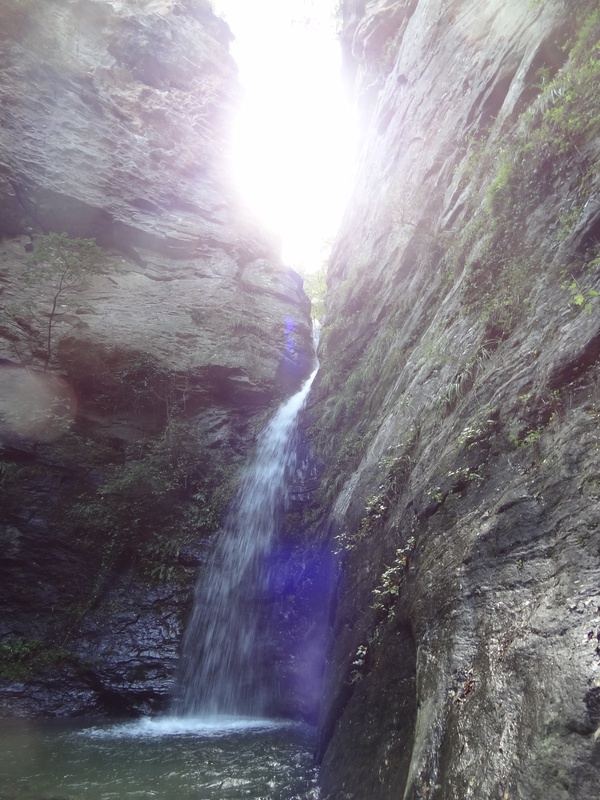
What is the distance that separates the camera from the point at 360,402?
10.3 metres

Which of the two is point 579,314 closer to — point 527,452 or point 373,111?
point 527,452

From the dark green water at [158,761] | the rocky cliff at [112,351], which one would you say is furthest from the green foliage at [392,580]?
the rocky cliff at [112,351]

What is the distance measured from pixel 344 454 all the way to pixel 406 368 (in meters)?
2.61

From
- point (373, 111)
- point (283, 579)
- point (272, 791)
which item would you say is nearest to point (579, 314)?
point (272, 791)

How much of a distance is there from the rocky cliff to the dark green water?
124cm

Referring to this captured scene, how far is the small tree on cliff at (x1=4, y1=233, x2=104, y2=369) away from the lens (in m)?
12.5

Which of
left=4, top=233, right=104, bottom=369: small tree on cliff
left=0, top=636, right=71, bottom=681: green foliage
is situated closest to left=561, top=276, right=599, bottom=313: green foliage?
left=0, top=636, right=71, bottom=681: green foliage

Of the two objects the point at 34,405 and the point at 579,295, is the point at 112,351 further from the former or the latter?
the point at 579,295

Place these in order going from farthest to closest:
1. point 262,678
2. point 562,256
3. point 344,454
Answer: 1. point 344,454
2. point 262,678
3. point 562,256

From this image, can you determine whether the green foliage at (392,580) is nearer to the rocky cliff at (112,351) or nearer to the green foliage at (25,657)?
the rocky cliff at (112,351)

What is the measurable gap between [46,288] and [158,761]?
1317 centimetres

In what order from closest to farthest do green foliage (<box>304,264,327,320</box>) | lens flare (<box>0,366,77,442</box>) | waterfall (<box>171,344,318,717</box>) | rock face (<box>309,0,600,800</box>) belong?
1. rock face (<box>309,0,600,800</box>)
2. waterfall (<box>171,344,318,717</box>)
3. lens flare (<box>0,366,77,442</box>)
4. green foliage (<box>304,264,327,320</box>)

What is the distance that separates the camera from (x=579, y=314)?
370 centimetres

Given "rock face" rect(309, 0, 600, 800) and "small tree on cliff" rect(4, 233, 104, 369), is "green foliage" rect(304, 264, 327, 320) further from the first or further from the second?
"rock face" rect(309, 0, 600, 800)
